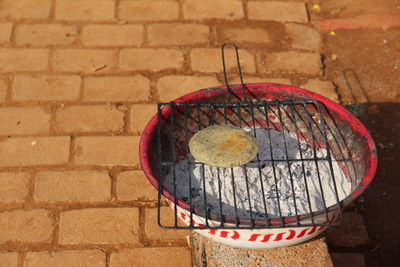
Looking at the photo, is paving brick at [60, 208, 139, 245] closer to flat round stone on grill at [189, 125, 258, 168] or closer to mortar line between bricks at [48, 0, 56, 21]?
flat round stone on grill at [189, 125, 258, 168]

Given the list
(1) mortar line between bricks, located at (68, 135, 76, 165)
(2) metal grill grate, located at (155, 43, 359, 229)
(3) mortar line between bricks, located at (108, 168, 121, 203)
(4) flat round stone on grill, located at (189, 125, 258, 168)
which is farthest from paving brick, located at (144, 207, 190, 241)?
(4) flat round stone on grill, located at (189, 125, 258, 168)

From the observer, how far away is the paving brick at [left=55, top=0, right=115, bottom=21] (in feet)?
12.5

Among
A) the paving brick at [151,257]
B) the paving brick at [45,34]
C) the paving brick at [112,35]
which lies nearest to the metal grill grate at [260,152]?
the paving brick at [151,257]

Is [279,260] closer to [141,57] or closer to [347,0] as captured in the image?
[141,57]

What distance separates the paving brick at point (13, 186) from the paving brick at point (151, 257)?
71 centimetres

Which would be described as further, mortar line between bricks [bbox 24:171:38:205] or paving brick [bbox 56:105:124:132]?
paving brick [bbox 56:105:124:132]

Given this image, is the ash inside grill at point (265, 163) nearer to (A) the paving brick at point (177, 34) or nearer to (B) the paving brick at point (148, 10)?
(A) the paving brick at point (177, 34)

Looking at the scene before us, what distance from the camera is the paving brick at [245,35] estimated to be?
368 centimetres

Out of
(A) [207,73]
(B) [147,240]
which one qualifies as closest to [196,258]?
(B) [147,240]

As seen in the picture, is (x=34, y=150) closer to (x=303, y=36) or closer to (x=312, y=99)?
(x=312, y=99)

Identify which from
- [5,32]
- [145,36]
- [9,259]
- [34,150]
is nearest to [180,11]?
[145,36]

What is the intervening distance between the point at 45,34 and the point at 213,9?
136cm

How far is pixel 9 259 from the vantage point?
2549mm

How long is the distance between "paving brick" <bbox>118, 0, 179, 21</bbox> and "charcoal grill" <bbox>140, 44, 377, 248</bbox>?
1.65 metres
